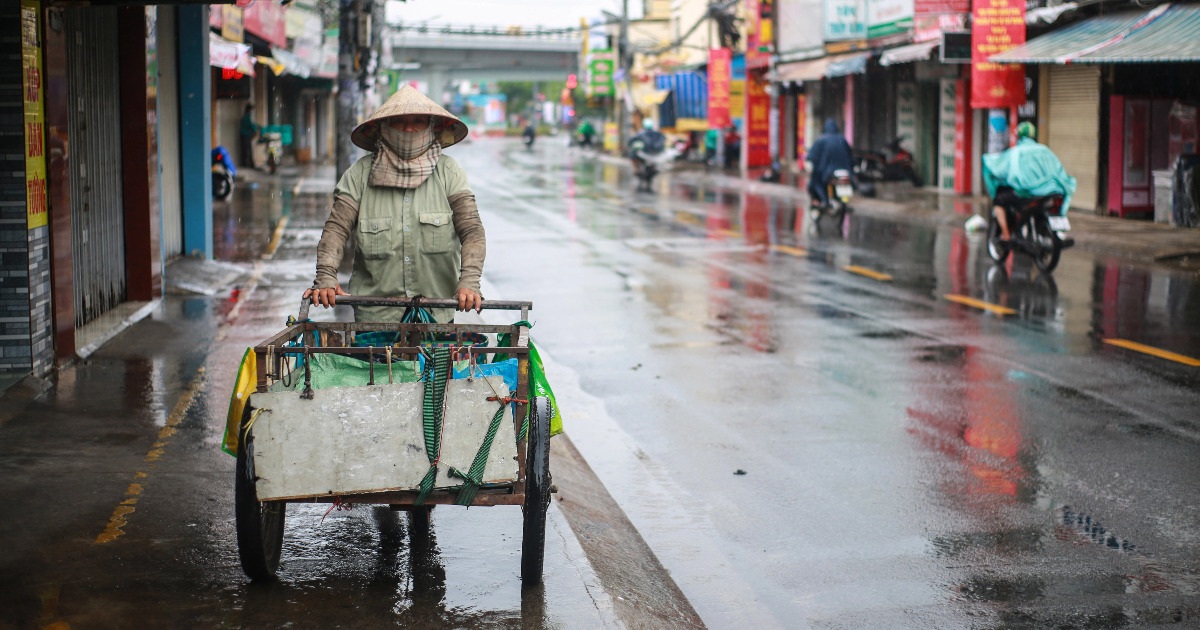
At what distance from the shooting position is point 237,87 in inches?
784

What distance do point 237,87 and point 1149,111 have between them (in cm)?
1435

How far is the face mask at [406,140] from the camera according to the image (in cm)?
558

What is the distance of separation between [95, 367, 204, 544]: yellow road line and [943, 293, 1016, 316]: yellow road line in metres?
7.40

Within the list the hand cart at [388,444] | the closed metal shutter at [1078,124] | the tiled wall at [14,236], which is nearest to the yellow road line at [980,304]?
the tiled wall at [14,236]

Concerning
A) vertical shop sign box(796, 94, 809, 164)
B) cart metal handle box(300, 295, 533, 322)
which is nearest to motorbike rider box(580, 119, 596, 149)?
vertical shop sign box(796, 94, 809, 164)

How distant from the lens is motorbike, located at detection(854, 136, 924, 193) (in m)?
32.2

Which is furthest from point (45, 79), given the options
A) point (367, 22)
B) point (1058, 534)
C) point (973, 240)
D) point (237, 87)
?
point (973, 240)

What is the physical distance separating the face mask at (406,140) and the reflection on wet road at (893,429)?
6.98 feet

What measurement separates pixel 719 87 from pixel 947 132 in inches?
506

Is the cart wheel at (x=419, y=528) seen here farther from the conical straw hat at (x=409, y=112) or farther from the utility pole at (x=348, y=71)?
the utility pole at (x=348, y=71)

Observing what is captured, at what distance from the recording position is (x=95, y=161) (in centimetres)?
1094

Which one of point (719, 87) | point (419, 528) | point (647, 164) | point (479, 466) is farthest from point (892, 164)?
point (479, 466)

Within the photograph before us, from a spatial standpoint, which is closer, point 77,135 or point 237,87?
point 77,135

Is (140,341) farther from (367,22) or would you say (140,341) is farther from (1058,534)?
(367,22)
